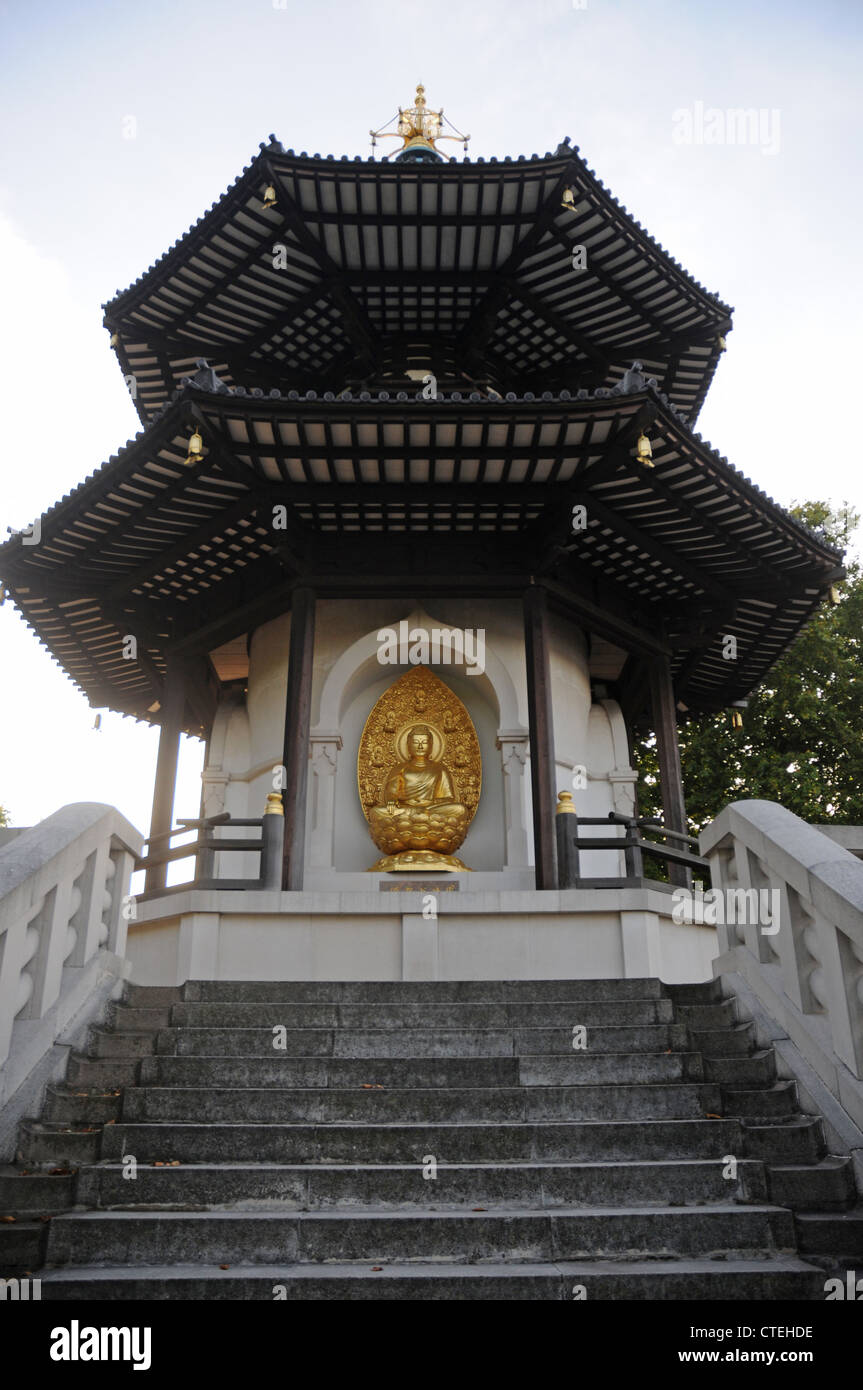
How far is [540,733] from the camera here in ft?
35.8

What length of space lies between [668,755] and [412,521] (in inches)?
171

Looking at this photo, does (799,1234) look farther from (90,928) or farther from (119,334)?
(119,334)

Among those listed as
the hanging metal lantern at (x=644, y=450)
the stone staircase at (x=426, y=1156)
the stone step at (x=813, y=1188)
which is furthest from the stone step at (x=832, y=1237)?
the hanging metal lantern at (x=644, y=450)

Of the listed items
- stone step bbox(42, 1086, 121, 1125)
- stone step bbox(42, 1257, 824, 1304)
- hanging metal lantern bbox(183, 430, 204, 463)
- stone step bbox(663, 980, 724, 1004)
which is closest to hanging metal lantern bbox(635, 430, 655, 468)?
hanging metal lantern bbox(183, 430, 204, 463)

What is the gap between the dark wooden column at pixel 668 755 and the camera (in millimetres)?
12391

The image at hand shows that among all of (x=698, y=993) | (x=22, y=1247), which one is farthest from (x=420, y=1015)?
(x=22, y=1247)

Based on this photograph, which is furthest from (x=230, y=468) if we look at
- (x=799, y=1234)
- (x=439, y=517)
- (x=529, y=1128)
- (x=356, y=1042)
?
(x=799, y=1234)

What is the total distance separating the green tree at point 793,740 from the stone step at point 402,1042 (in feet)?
54.7

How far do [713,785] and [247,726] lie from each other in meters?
11.9

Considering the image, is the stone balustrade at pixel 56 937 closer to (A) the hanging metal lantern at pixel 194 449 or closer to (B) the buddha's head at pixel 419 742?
(A) the hanging metal lantern at pixel 194 449

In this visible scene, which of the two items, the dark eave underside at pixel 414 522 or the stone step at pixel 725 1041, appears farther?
the dark eave underside at pixel 414 522

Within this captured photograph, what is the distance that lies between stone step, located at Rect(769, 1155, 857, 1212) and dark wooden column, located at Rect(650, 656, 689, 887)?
24.7 feet

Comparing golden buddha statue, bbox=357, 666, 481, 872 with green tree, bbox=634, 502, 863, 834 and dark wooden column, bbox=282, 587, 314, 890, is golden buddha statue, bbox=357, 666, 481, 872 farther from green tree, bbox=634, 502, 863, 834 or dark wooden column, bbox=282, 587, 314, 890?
green tree, bbox=634, 502, 863, 834

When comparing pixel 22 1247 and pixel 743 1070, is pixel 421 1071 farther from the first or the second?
pixel 22 1247
